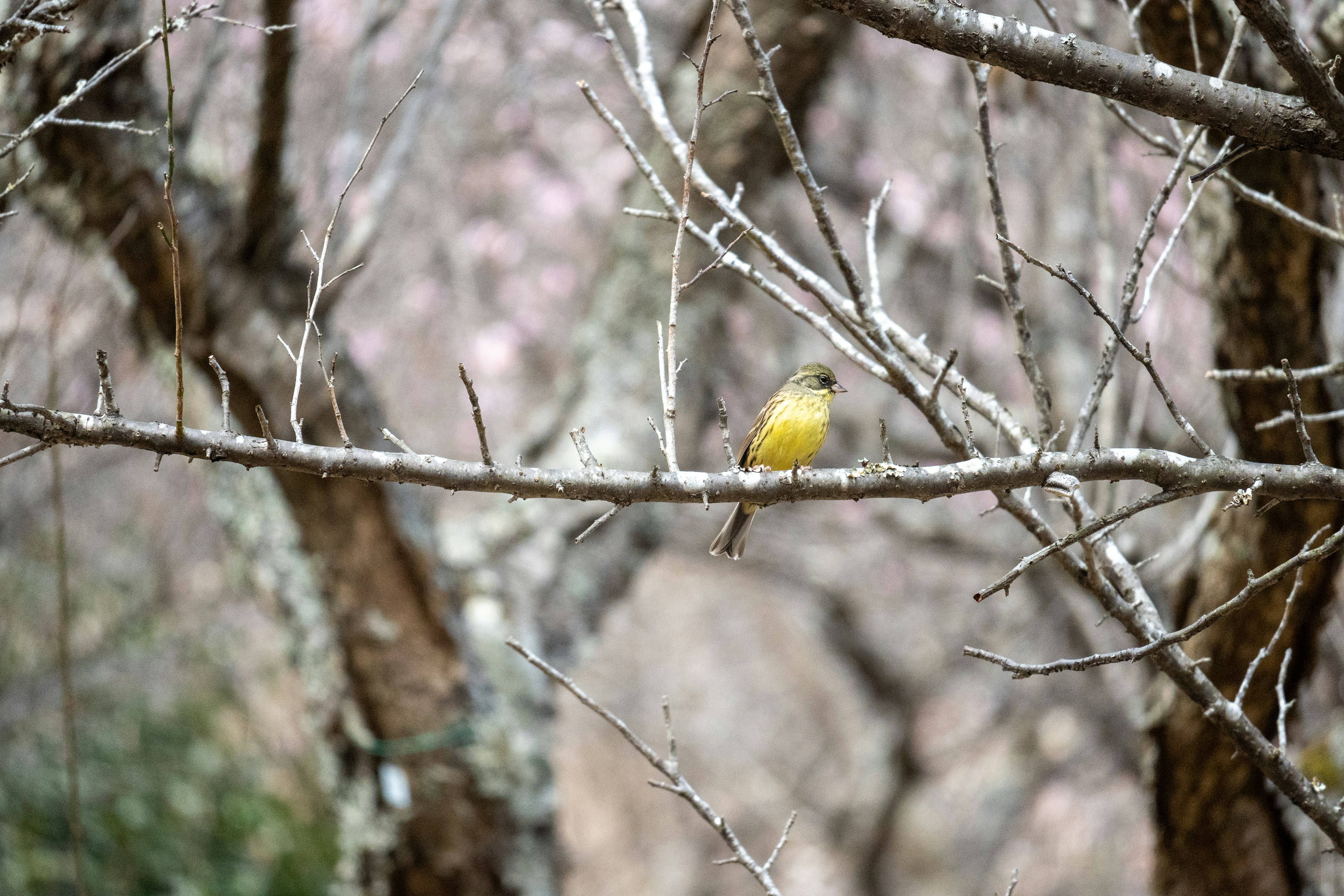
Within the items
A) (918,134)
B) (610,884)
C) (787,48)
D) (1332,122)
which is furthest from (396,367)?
(1332,122)

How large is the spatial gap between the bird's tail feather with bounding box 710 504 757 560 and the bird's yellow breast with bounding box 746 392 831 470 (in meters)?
0.15

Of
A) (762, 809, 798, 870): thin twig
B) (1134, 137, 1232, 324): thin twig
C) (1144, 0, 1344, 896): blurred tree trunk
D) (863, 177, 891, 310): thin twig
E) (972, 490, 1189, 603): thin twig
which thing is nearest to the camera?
(972, 490, 1189, 603): thin twig

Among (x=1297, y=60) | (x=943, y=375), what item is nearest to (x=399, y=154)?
(x=943, y=375)

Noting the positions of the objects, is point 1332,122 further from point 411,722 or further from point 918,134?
point 918,134

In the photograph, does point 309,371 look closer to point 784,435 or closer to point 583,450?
point 784,435

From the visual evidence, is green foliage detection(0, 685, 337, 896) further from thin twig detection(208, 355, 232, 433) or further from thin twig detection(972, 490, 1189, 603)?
thin twig detection(972, 490, 1189, 603)

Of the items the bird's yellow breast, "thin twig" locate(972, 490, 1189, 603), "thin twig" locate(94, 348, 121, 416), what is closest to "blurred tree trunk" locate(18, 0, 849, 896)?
the bird's yellow breast

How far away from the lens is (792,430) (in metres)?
3.37

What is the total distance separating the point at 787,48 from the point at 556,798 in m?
3.36

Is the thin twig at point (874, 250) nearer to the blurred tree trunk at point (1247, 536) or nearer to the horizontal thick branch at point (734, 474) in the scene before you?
the horizontal thick branch at point (734, 474)

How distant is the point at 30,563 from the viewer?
7.77 meters

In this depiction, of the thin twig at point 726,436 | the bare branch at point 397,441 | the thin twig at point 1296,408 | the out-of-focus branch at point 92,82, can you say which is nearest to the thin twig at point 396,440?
the bare branch at point 397,441

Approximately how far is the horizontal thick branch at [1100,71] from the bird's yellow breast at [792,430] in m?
1.63

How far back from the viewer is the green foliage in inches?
267
